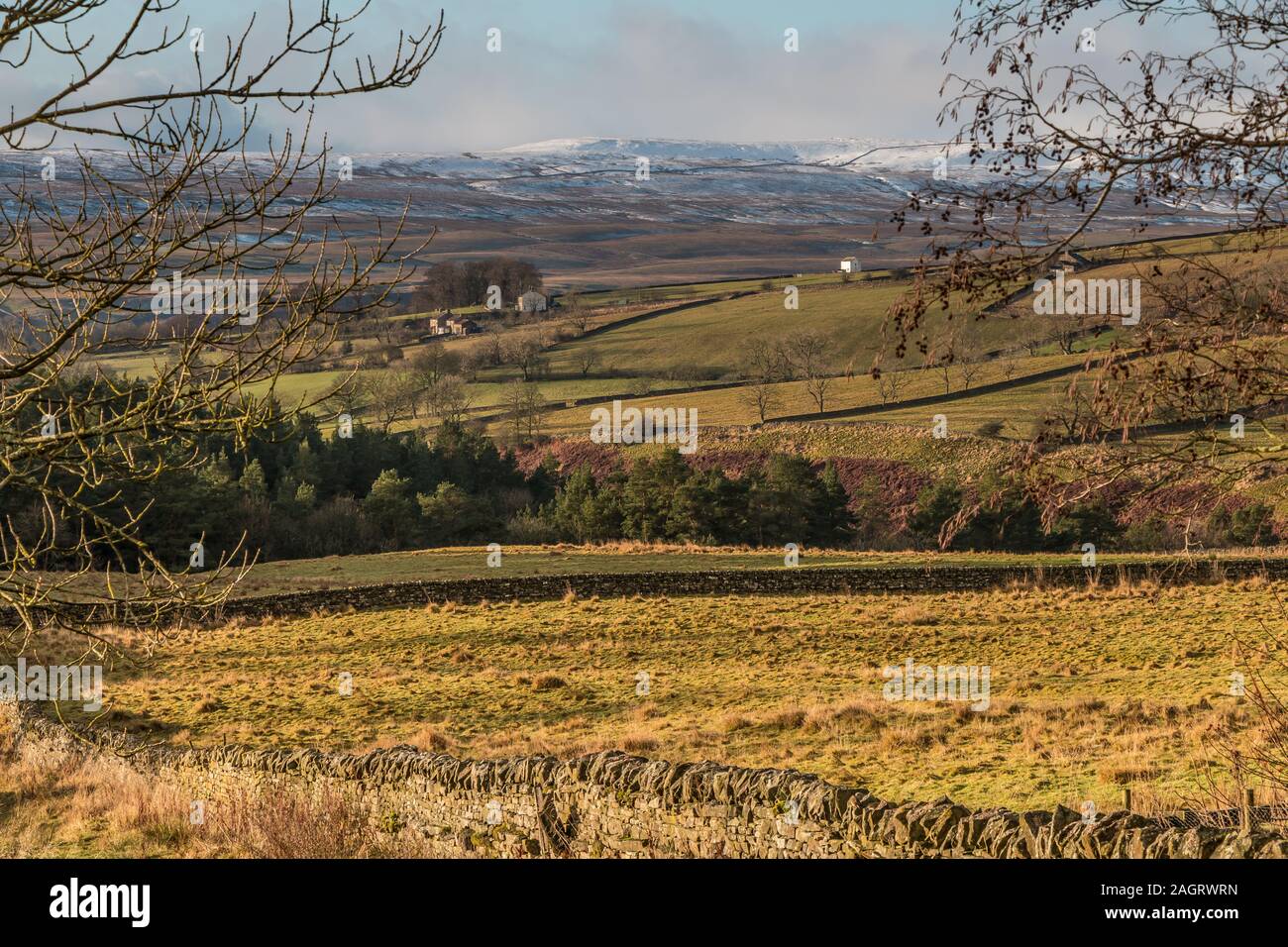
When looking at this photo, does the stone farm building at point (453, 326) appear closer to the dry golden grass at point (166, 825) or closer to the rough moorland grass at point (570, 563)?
the rough moorland grass at point (570, 563)

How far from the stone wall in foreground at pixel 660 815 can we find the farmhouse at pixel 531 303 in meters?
117

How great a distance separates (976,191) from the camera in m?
6.99

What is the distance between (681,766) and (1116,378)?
516cm

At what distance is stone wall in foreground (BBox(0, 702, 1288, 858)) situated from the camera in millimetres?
7969

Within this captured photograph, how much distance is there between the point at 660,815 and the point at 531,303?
122768mm

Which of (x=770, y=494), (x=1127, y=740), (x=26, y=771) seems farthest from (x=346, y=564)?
(x=1127, y=740)

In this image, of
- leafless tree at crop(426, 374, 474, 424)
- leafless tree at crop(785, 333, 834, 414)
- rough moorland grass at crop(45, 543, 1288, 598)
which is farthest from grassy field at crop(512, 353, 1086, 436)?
rough moorland grass at crop(45, 543, 1288, 598)

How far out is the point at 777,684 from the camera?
2488cm

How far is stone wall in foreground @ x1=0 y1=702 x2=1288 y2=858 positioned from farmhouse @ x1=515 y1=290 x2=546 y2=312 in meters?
117

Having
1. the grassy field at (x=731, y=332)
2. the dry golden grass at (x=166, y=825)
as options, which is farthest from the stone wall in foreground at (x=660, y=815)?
the grassy field at (x=731, y=332)

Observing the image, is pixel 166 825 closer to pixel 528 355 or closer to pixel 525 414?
pixel 525 414

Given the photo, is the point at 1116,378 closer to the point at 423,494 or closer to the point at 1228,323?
the point at 1228,323

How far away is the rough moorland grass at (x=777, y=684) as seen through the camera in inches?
644

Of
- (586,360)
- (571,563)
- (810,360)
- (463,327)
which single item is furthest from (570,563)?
(463,327)
